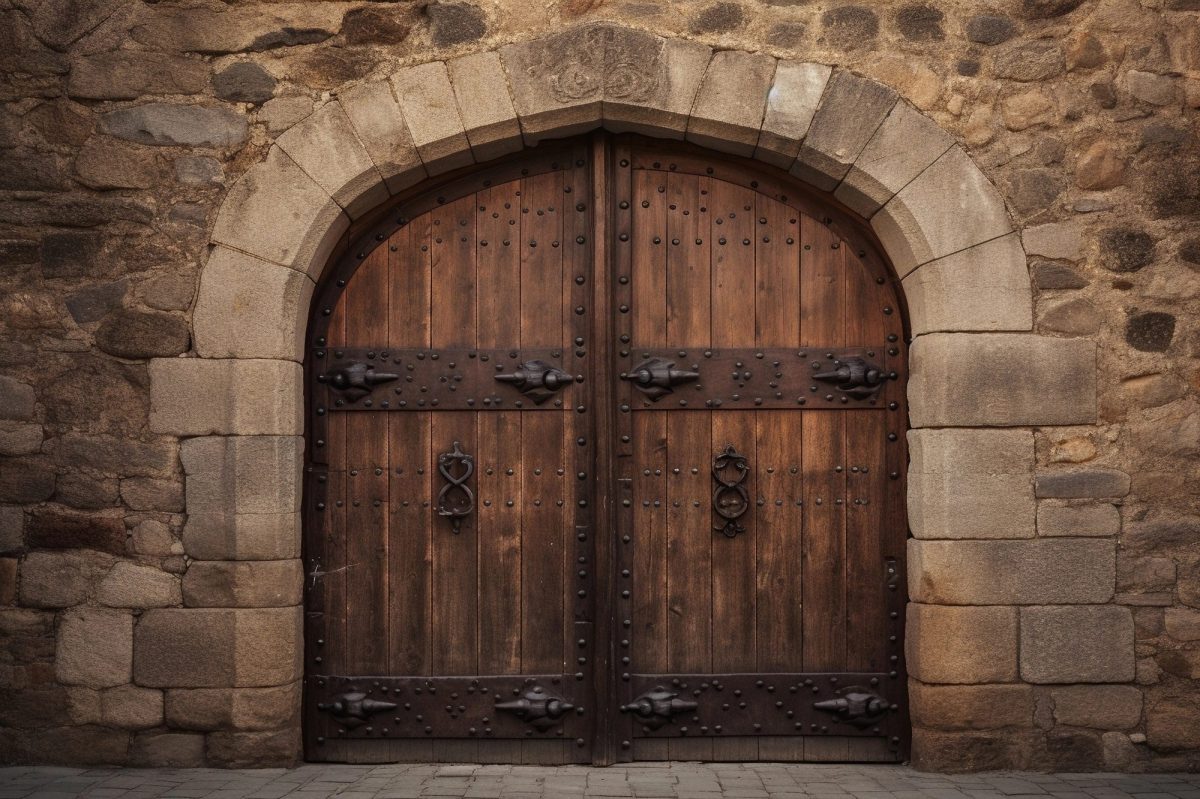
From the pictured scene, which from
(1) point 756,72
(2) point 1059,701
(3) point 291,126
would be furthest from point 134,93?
(2) point 1059,701

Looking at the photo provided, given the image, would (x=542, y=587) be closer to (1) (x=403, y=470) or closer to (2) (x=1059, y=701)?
(1) (x=403, y=470)

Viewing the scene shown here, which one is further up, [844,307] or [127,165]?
[127,165]

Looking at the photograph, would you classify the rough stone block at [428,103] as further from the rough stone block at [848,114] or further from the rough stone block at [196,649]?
Result: the rough stone block at [196,649]

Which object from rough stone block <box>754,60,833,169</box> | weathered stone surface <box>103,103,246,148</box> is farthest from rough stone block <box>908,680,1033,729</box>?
weathered stone surface <box>103,103,246,148</box>

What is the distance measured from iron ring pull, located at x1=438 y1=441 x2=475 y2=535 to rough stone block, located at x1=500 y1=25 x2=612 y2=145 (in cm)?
128

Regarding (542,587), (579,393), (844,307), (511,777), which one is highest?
(844,307)

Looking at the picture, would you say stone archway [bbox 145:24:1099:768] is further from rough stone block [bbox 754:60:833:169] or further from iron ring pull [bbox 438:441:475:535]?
iron ring pull [bbox 438:441:475:535]

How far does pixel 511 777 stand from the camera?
396cm

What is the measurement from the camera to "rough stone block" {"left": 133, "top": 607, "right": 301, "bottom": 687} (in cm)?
394

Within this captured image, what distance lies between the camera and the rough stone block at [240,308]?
4.00 meters

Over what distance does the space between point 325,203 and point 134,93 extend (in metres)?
0.78

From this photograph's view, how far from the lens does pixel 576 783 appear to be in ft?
12.7

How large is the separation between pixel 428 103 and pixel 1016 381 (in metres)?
2.30

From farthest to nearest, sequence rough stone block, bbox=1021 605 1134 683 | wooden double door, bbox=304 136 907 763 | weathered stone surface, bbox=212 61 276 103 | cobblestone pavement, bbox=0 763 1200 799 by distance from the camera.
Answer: wooden double door, bbox=304 136 907 763 < weathered stone surface, bbox=212 61 276 103 < rough stone block, bbox=1021 605 1134 683 < cobblestone pavement, bbox=0 763 1200 799
